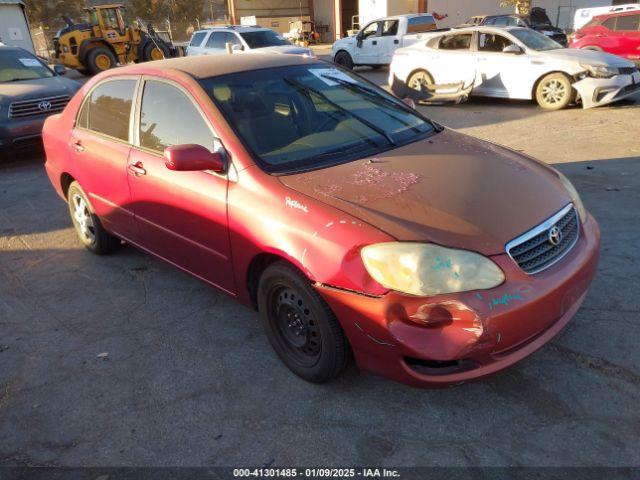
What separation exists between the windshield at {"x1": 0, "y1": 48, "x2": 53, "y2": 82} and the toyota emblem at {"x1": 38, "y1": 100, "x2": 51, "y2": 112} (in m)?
1.08

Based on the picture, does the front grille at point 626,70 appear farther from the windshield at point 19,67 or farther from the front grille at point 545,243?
the windshield at point 19,67

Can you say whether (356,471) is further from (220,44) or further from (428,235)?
(220,44)

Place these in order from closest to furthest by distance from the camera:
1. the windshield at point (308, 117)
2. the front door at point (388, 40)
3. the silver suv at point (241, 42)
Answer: the windshield at point (308, 117)
the silver suv at point (241, 42)
the front door at point (388, 40)

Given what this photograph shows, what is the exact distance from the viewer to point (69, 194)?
472cm

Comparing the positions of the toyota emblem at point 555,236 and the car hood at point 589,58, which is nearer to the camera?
the toyota emblem at point 555,236

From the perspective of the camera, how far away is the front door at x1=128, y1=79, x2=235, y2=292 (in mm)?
3012

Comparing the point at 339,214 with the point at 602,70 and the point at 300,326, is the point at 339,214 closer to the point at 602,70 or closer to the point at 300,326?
the point at 300,326

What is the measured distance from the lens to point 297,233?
8.14 feet

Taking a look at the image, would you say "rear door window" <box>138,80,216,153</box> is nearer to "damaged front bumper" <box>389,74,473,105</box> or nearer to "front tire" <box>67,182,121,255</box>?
"front tire" <box>67,182,121,255</box>

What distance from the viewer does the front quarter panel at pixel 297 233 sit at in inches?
91.0

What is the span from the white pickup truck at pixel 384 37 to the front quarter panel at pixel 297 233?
43.4 feet

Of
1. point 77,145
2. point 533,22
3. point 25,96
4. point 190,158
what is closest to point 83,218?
point 77,145

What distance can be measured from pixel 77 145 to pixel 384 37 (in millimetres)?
13279

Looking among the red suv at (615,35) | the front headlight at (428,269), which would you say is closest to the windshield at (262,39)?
the red suv at (615,35)
